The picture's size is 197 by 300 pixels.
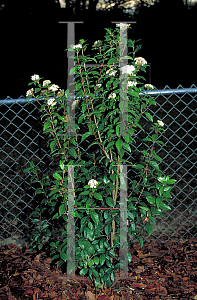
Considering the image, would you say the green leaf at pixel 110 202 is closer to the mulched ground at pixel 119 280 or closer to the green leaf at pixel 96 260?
the green leaf at pixel 96 260

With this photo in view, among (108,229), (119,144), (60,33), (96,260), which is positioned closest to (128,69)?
(119,144)

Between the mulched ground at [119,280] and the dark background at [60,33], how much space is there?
687cm

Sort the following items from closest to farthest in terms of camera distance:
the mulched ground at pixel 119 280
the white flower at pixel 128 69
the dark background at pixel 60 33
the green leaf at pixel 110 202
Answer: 1. the white flower at pixel 128 69
2. the green leaf at pixel 110 202
3. the mulched ground at pixel 119 280
4. the dark background at pixel 60 33

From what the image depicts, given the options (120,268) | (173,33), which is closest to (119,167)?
Answer: (120,268)

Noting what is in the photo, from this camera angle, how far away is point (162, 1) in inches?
356

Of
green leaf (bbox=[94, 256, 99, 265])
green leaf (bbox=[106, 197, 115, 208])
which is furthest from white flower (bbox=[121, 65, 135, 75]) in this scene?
green leaf (bbox=[94, 256, 99, 265])

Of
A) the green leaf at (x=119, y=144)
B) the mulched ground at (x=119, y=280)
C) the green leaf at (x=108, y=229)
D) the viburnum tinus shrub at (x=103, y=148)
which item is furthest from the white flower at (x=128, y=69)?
the mulched ground at (x=119, y=280)

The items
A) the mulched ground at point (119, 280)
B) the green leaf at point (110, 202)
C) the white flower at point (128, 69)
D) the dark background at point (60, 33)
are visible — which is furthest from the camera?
the dark background at point (60, 33)

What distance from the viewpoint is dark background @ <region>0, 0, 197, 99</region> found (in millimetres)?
8133

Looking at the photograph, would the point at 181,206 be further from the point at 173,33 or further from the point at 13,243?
the point at 173,33

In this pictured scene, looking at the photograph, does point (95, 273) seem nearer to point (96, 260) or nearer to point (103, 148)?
point (96, 260)

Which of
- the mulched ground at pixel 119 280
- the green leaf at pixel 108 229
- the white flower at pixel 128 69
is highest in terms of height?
the white flower at pixel 128 69

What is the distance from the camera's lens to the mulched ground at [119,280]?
2047 millimetres

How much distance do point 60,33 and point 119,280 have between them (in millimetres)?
7549
